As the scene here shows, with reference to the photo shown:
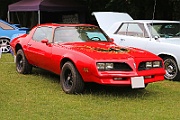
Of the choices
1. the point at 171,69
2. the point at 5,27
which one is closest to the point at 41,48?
the point at 171,69

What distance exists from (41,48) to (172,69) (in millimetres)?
3027

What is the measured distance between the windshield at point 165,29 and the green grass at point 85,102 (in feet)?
5.02

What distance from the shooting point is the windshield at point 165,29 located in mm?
9034

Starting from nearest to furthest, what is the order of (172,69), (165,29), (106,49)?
(106,49) < (172,69) < (165,29)

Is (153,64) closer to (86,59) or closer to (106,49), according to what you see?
(106,49)

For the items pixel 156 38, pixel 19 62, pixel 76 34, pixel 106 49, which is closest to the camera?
pixel 106 49

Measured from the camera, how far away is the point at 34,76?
27.6 ft

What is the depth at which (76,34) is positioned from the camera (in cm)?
759

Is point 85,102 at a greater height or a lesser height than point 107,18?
lesser

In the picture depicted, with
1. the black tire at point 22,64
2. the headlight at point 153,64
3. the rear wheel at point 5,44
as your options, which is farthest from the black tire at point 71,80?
the rear wheel at point 5,44

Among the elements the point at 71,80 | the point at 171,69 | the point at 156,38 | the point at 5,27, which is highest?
the point at 156,38

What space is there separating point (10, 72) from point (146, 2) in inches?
379

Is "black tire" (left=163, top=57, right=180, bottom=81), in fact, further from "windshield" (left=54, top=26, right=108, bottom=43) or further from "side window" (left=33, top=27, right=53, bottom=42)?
"side window" (left=33, top=27, right=53, bottom=42)

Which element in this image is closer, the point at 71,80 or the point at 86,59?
the point at 86,59
